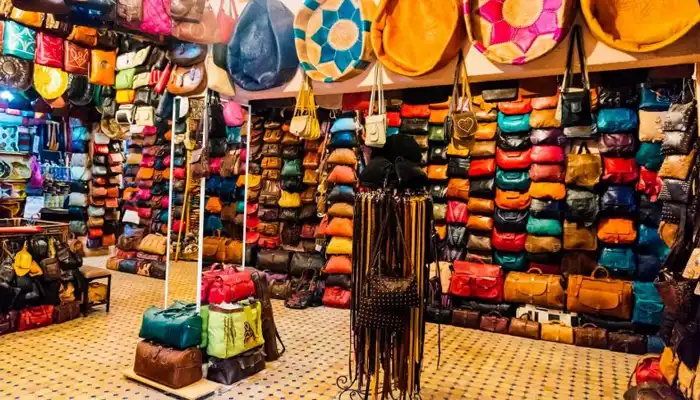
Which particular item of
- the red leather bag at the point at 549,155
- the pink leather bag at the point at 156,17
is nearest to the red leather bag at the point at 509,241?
the red leather bag at the point at 549,155

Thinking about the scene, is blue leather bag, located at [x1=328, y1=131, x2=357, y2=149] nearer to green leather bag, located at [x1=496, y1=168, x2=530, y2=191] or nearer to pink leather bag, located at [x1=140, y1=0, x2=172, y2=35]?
green leather bag, located at [x1=496, y1=168, x2=530, y2=191]

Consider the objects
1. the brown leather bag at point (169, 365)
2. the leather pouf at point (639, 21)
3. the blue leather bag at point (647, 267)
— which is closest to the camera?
the leather pouf at point (639, 21)

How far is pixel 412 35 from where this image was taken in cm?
278

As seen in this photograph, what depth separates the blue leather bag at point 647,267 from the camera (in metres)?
5.10

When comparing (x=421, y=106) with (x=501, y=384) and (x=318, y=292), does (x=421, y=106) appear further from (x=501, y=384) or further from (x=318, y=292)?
(x=501, y=384)

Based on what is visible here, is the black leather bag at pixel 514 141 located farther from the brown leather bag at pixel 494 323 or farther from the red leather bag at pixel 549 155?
the brown leather bag at pixel 494 323

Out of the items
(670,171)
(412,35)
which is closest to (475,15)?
(412,35)

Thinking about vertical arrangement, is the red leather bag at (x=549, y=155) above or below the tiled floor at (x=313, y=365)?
above

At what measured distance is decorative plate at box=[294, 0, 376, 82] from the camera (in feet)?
9.56

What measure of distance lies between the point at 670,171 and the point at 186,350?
3.71 metres

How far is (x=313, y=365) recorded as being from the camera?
424 cm

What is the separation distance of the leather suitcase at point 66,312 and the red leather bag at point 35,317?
5 cm

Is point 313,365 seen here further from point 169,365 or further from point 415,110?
point 415,110

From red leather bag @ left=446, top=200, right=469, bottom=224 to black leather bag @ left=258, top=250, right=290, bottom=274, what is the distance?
2.44 meters
